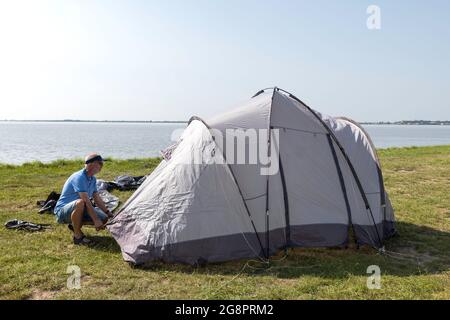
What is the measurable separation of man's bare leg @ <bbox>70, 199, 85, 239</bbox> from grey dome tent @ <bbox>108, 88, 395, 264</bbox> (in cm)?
62

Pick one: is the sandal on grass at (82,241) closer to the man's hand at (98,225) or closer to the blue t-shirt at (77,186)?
the man's hand at (98,225)

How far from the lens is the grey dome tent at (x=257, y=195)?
19.4ft

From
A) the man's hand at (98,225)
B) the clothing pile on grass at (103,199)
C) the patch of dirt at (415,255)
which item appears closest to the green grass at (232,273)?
the patch of dirt at (415,255)

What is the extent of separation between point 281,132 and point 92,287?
3.61 metres

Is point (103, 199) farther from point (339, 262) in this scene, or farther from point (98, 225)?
point (339, 262)

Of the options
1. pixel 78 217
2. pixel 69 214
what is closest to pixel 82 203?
pixel 78 217

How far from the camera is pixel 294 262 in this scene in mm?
5977

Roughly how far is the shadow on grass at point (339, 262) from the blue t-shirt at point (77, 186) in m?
0.86

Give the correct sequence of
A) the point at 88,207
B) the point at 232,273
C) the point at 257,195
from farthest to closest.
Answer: the point at 88,207 → the point at 257,195 → the point at 232,273

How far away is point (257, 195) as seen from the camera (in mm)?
6172

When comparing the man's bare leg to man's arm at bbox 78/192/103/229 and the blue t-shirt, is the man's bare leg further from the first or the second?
the blue t-shirt

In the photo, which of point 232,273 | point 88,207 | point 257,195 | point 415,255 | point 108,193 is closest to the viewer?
point 232,273

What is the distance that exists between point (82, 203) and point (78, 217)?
10.9 inches
